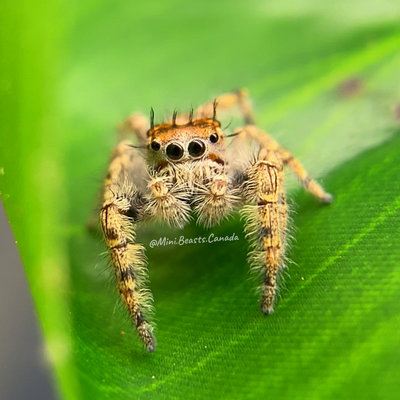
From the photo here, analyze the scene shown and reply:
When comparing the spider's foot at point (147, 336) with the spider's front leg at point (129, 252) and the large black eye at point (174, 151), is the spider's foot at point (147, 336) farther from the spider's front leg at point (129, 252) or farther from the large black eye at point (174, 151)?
the large black eye at point (174, 151)

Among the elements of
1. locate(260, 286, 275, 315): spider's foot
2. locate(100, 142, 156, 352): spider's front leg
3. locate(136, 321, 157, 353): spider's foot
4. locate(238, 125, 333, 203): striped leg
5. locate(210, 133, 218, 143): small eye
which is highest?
locate(210, 133, 218, 143): small eye

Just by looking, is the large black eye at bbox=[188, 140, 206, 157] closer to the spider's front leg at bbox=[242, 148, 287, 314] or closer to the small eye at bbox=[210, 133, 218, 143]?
the small eye at bbox=[210, 133, 218, 143]

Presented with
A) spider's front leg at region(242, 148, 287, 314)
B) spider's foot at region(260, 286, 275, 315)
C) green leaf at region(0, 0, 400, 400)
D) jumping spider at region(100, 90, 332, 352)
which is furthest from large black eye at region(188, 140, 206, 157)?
spider's foot at region(260, 286, 275, 315)

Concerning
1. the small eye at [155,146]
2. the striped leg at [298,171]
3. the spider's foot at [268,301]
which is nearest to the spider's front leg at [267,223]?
the spider's foot at [268,301]

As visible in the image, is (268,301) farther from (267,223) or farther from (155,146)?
(155,146)

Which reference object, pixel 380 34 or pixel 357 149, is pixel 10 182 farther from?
pixel 380 34

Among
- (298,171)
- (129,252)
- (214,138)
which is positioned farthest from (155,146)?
(298,171)
